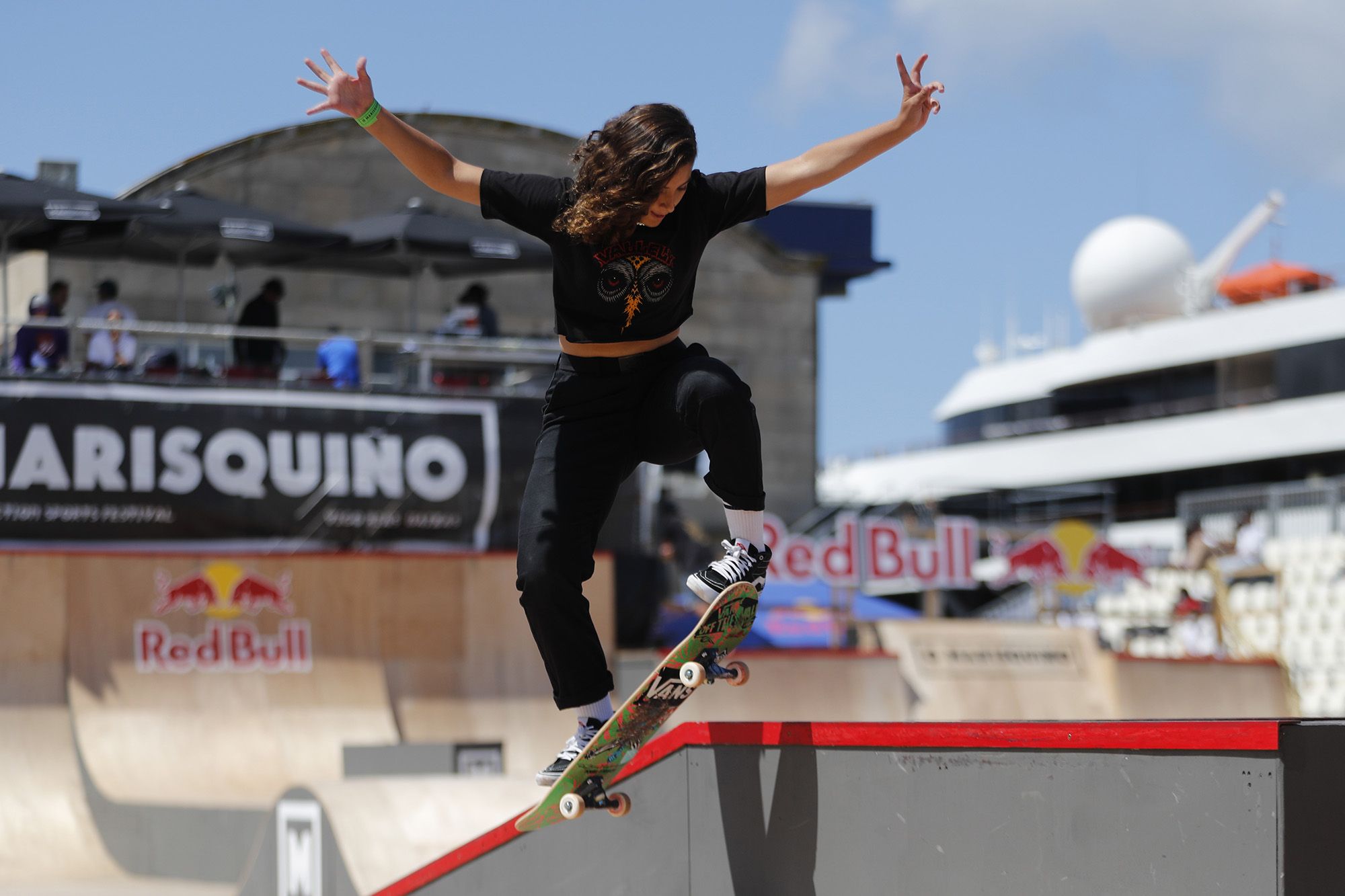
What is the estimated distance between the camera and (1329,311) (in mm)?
40094

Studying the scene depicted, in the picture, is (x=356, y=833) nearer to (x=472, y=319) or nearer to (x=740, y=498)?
(x=740, y=498)

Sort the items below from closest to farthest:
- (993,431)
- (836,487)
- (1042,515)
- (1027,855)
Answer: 1. (1027,855)
2. (1042,515)
3. (993,431)
4. (836,487)

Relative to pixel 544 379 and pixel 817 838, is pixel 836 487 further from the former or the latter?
pixel 817 838

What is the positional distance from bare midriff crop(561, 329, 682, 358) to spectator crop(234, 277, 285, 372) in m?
10.1

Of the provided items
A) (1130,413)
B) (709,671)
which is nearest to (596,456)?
(709,671)

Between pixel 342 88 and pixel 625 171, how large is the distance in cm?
95

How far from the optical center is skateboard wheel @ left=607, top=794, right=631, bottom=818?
15.6ft

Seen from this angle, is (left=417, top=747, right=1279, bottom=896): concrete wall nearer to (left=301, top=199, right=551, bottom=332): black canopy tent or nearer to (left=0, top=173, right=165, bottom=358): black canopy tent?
(left=0, top=173, right=165, bottom=358): black canopy tent

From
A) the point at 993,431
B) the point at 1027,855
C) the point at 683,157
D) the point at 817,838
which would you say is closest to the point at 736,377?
the point at 683,157

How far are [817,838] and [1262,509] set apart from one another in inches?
Answer: 1105

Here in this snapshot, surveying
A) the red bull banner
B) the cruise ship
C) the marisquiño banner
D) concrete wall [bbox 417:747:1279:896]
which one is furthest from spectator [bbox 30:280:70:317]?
the cruise ship

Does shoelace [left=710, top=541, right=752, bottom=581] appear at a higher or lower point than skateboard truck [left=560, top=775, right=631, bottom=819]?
higher

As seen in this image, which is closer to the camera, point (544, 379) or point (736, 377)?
point (736, 377)

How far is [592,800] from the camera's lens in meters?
4.73
